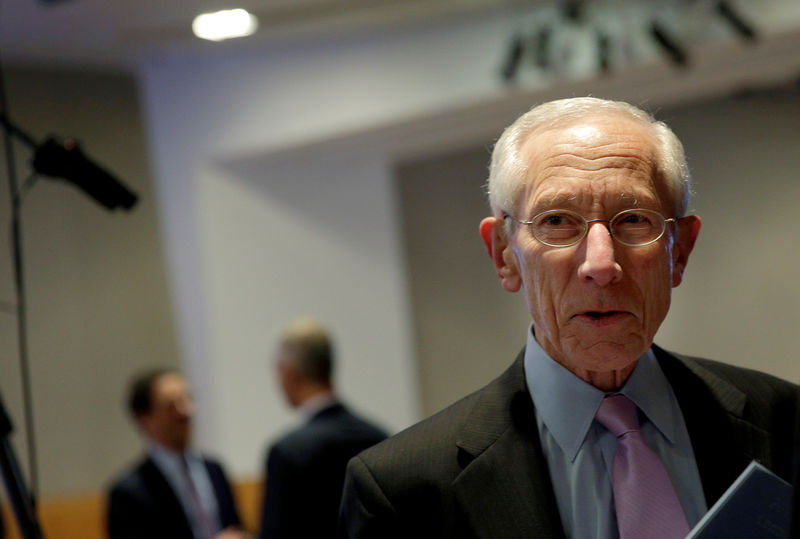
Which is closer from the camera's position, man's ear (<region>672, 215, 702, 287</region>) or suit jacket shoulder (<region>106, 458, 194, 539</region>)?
man's ear (<region>672, 215, 702, 287</region>)

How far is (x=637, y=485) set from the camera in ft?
4.59

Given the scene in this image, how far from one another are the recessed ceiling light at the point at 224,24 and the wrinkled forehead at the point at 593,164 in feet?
13.5

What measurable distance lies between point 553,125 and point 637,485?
Answer: 517mm

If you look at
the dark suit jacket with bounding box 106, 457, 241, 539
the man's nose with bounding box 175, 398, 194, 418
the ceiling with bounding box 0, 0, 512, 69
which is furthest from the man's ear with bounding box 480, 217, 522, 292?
the ceiling with bounding box 0, 0, 512, 69

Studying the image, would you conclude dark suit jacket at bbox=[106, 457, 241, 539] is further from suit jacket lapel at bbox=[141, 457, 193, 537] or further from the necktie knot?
the necktie knot

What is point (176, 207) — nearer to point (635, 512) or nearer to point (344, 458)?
point (344, 458)

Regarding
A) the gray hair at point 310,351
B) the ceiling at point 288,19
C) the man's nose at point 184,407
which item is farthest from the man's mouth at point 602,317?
the ceiling at point 288,19

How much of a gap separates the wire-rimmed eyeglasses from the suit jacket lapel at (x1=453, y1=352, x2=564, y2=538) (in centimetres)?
26

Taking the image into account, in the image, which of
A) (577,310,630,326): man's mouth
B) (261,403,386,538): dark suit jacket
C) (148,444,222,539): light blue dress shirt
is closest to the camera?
(577,310,630,326): man's mouth

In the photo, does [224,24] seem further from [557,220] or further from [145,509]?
[557,220]

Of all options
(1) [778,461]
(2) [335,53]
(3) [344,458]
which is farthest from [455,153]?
(1) [778,461]

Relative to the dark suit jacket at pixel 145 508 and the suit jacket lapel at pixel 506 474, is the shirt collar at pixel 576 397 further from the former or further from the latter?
the dark suit jacket at pixel 145 508

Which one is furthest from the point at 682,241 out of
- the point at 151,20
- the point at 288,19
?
the point at 151,20

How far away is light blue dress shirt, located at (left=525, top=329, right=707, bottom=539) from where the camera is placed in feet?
4.63
